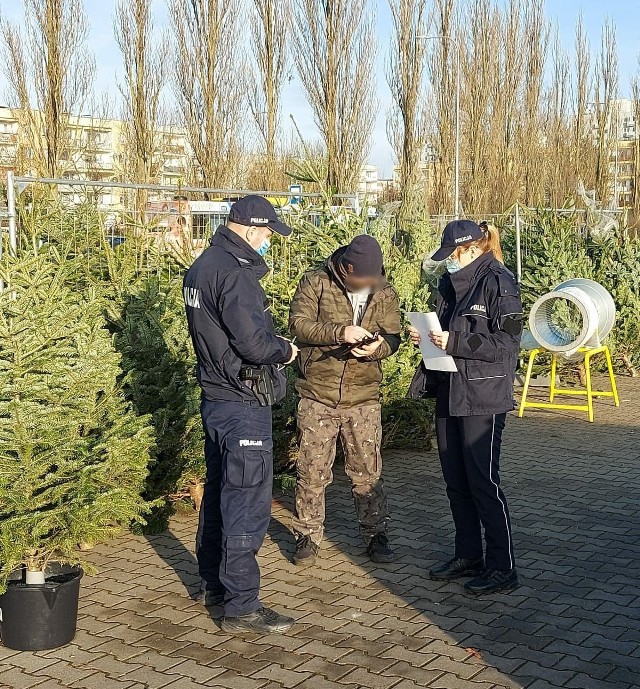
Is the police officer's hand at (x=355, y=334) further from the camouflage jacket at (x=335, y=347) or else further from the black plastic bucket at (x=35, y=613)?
the black plastic bucket at (x=35, y=613)

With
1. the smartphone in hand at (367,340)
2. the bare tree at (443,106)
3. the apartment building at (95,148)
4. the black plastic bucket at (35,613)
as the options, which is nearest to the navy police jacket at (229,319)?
the smartphone in hand at (367,340)

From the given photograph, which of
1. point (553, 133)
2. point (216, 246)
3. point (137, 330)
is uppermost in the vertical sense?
point (553, 133)

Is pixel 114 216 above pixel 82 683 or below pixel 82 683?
above

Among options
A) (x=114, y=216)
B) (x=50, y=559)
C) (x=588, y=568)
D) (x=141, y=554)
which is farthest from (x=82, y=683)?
(x=114, y=216)

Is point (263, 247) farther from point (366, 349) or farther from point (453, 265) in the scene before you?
point (453, 265)

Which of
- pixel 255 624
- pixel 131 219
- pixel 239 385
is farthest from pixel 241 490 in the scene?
pixel 131 219

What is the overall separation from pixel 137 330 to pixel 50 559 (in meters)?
2.19

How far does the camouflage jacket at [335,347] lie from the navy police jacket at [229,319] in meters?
0.97

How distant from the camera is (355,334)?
5828mm

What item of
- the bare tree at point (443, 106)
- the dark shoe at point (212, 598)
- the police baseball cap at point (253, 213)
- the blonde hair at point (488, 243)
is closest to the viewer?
the police baseball cap at point (253, 213)

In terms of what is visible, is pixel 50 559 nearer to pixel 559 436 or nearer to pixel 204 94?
pixel 559 436

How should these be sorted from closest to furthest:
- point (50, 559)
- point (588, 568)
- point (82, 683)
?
point (82, 683)
point (50, 559)
point (588, 568)

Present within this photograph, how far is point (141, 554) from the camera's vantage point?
20.9 feet

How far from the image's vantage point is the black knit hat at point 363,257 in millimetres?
5871
